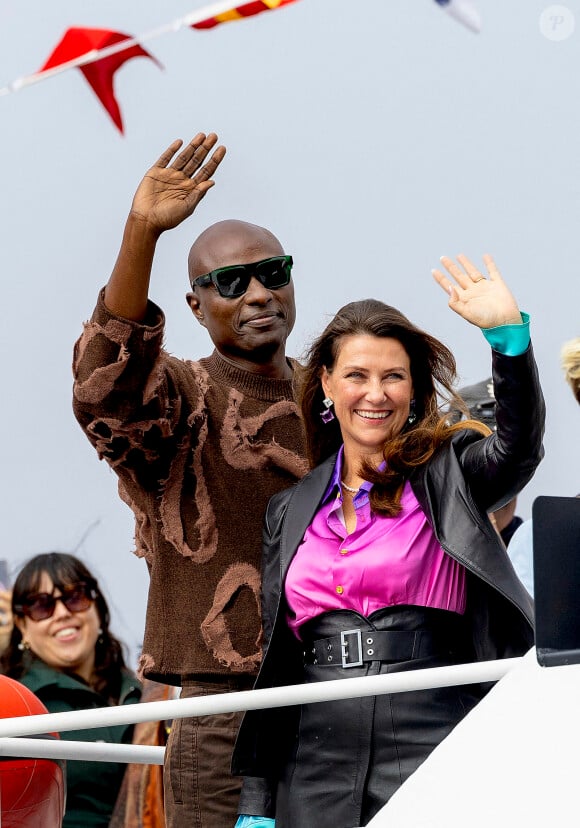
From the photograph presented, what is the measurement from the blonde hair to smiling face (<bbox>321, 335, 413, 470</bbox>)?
3.42ft

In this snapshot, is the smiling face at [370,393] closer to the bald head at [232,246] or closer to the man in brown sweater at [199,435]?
the man in brown sweater at [199,435]

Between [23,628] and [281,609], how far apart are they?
2.81 m

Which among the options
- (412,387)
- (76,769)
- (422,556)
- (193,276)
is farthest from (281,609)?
(76,769)

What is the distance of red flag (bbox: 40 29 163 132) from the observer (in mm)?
3941

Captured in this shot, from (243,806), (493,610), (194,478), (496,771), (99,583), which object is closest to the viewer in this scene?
(496,771)

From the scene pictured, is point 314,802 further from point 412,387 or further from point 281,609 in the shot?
point 412,387

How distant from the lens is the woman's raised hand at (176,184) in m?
3.62

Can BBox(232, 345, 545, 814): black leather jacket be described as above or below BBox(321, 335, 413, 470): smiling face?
below

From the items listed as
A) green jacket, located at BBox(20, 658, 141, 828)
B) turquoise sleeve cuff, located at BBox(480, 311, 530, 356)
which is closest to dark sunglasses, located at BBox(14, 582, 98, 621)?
green jacket, located at BBox(20, 658, 141, 828)

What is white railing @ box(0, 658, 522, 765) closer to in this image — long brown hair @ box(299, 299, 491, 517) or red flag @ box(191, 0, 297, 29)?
long brown hair @ box(299, 299, 491, 517)

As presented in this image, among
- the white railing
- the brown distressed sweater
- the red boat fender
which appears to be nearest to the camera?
the white railing

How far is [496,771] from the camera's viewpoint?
7.00 ft

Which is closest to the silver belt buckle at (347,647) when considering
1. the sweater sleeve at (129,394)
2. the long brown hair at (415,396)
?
the long brown hair at (415,396)

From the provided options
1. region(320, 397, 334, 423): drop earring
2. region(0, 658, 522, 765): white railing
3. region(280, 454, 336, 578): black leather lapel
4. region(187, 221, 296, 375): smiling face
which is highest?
region(187, 221, 296, 375): smiling face
